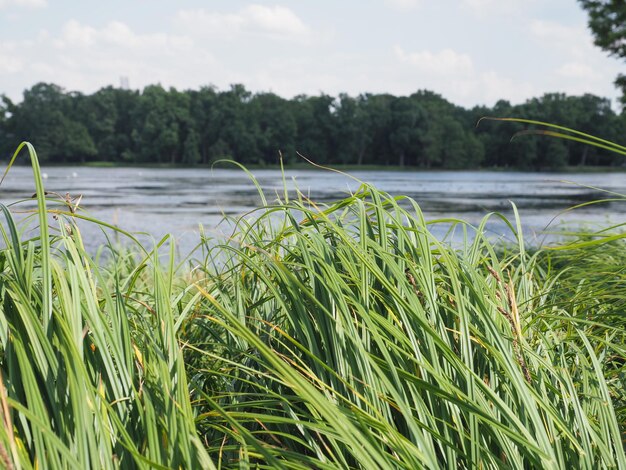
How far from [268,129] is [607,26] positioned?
3300 inches

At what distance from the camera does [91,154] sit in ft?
332

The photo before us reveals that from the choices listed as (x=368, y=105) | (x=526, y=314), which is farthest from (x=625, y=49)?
(x=368, y=105)

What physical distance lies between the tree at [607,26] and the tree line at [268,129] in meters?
75.7

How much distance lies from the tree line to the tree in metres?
75.7

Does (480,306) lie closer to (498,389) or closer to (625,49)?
(498,389)

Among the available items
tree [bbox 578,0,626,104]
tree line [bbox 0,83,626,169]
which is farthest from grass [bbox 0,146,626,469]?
tree line [bbox 0,83,626,169]

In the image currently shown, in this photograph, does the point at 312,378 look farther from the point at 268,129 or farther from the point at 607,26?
the point at 268,129

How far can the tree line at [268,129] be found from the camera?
92.9 m

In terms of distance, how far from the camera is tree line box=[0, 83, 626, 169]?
92938 millimetres

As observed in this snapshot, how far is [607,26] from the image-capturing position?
15.5 m

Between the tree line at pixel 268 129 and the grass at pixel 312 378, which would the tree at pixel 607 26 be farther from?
the tree line at pixel 268 129

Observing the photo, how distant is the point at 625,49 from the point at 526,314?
1578 cm

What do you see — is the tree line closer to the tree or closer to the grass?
the tree

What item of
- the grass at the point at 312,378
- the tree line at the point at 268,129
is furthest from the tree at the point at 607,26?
the tree line at the point at 268,129
